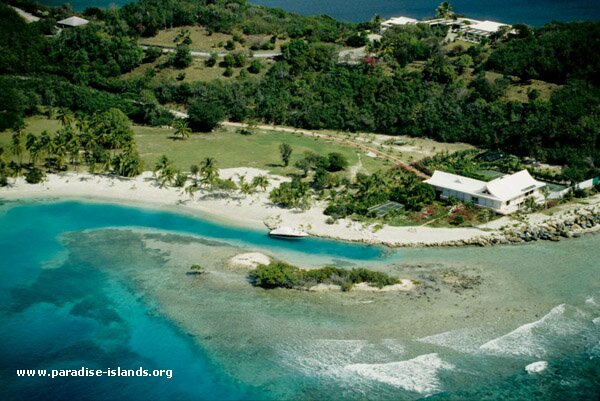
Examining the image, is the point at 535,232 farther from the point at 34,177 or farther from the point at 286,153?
the point at 34,177

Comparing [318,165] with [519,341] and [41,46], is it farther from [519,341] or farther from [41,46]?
[41,46]

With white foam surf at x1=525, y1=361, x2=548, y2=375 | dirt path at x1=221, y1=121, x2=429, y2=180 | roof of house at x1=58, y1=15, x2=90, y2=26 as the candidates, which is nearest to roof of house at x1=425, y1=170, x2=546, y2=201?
dirt path at x1=221, y1=121, x2=429, y2=180

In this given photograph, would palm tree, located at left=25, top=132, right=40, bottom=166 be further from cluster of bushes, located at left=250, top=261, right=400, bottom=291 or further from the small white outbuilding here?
the small white outbuilding

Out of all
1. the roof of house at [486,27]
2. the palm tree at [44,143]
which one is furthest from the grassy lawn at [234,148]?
the roof of house at [486,27]

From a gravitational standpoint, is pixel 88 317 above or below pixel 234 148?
below

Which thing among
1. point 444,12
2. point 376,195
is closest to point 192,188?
point 376,195
